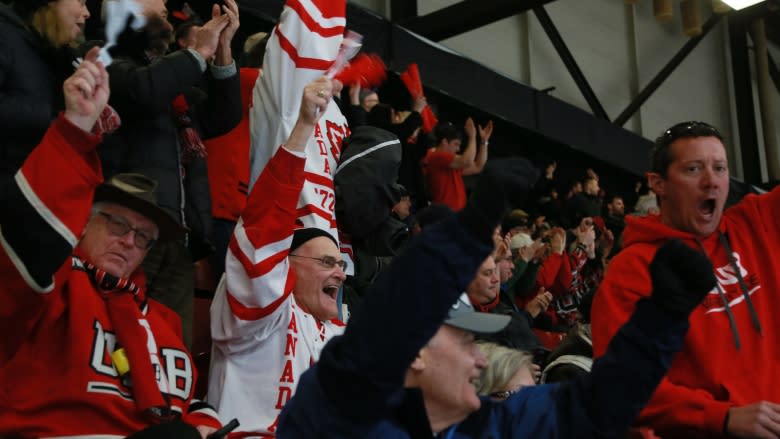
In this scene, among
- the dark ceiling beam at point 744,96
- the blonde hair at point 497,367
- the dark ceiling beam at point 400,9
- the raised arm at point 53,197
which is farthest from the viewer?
the dark ceiling beam at point 744,96

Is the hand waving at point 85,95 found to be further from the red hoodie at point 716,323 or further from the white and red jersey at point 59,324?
the red hoodie at point 716,323

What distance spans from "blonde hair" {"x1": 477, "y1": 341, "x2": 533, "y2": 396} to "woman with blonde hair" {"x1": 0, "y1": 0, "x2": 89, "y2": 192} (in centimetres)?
137

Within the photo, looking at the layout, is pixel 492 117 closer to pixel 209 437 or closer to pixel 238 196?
pixel 238 196

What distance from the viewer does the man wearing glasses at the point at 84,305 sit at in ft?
7.29

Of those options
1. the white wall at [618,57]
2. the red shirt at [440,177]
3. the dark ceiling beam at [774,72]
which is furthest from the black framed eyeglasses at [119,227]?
the dark ceiling beam at [774,72]

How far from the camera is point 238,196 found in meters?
3.63

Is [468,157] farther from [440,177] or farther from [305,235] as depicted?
[305,235]

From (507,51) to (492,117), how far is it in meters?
1.89

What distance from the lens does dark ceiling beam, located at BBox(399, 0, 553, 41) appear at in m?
8.90

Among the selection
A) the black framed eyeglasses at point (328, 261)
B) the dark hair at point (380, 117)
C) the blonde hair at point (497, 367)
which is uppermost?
the blonde hair at point (497, 367)

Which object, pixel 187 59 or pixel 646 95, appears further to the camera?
pixel 646 95

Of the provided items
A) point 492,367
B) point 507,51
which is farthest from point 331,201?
point 507,51

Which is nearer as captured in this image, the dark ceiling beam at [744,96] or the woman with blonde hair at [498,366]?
the woman with blonde hair at [498,366]

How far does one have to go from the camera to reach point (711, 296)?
8.68 ft
